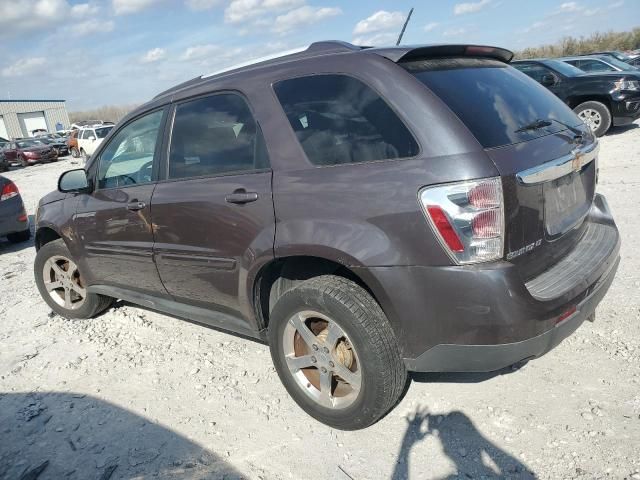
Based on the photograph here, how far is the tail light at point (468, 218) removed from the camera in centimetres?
197

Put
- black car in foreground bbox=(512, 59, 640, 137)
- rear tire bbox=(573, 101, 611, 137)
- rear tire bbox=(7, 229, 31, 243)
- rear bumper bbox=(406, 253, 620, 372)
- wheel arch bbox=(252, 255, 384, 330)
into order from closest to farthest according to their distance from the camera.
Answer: rear bumper bbox=(406, 253, 620, 372)
wheel arch bbox=(252, 255, 384, 330)
rear tire bbox=(7, 229, 31, 243)
black car in foreground bbox=(512, 59, 640, 137)
rear tire bbox=(573, 101, 611, 137)

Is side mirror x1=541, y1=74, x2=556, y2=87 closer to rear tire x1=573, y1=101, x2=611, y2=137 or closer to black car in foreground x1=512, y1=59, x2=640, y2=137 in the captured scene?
black car in foreground x1=512, y1=59, x2=640, y2=137

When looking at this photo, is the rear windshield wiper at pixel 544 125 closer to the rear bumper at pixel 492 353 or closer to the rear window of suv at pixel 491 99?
the rear window of suv at pixel 491 99

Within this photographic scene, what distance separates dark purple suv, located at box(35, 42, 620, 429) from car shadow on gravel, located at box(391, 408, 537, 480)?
0.94 ft

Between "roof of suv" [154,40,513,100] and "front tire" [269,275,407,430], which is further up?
"roof of suv" [154,40,513,100]

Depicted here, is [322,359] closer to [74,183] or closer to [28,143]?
[74,183]

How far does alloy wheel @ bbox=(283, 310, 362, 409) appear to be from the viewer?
2.46 meters

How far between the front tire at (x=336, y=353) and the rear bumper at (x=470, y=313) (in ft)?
0.35

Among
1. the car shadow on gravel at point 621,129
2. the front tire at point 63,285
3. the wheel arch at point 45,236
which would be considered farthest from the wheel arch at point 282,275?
the car shadow on gravel at point 621,129

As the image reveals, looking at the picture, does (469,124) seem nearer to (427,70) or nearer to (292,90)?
(427,70)

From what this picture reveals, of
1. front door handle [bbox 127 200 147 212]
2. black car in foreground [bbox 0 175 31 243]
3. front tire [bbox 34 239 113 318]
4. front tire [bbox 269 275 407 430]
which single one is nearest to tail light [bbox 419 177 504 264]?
front tire [bbox 269 275 407 430]

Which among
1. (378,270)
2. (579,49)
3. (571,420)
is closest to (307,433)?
(378,270)

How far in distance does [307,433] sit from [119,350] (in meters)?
1.90

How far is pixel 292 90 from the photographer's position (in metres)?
2.58
